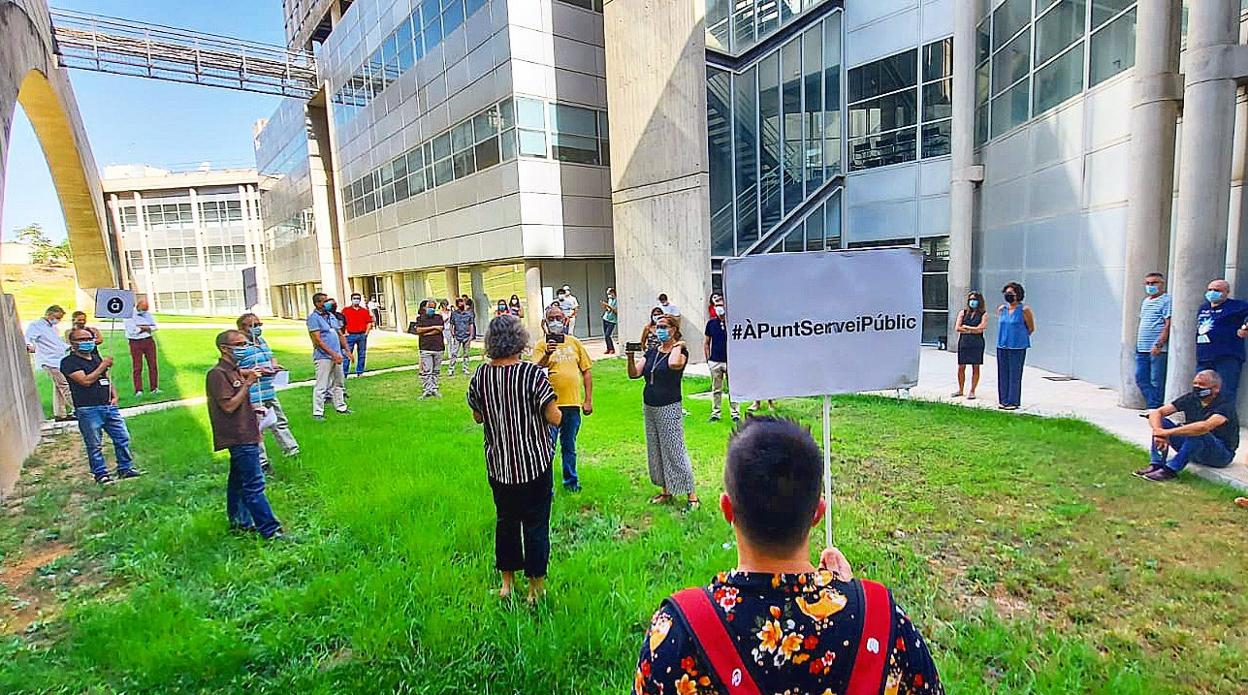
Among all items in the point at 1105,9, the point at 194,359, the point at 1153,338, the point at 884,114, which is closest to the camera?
the point at 1153,338

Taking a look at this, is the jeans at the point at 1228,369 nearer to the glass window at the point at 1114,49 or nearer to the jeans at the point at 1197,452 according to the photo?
the jeans at the point at 1197,452

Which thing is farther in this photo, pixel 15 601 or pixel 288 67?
pixel 288 67

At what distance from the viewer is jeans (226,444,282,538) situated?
5098 mm

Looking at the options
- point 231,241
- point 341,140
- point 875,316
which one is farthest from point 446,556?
point 231,241

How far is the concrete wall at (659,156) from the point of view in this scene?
49.5ft

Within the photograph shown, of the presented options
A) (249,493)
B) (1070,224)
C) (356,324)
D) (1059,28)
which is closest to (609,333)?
(356,324)

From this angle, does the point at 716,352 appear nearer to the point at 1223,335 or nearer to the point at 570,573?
the point at 570,573

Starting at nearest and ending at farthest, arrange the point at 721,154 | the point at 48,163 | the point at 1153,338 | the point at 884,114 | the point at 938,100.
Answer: the point at 1153,338 < the point at 938,100 < the point at 884,114 < the point at 721,154 < the point at 48,163

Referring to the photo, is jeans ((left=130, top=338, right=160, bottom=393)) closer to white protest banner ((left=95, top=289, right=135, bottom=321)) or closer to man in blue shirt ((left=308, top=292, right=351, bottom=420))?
white protest banner ((left=95, top=289, right=135, bottom=321))

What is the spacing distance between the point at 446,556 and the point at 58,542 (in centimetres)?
378

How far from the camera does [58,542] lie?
5547mm

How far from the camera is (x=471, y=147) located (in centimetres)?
2145

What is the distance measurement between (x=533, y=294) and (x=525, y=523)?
1668 cm

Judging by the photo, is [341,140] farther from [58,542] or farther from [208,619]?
[208,619]
